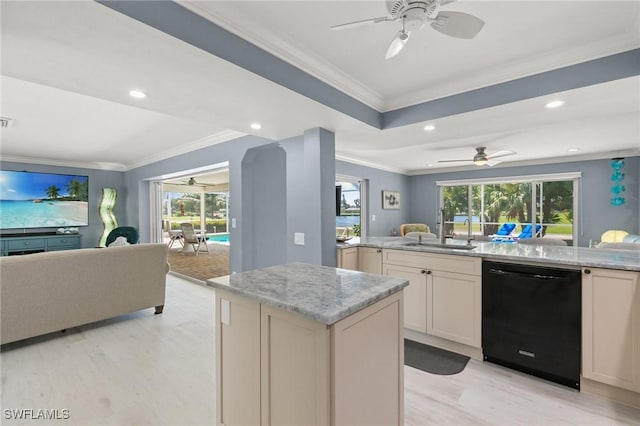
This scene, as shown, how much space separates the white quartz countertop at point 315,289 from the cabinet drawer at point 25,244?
6.35 metres

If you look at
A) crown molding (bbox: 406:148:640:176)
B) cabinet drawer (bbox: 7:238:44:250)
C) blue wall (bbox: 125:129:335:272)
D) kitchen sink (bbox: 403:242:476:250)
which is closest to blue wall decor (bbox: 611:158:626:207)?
crown molding (bbox: 406:148:640:176)

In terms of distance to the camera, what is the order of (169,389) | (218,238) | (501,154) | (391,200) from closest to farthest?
(169,389) < (501,154) < (391,200) < (218,238)

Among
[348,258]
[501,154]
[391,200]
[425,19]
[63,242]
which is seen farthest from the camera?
[391,200]

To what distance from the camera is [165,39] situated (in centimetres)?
Result: 139

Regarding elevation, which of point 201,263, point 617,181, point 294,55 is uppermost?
point 294,55

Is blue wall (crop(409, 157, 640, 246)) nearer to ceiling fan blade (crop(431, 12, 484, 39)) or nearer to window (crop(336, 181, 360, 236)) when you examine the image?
window (crop(336, 181, 360, 236))

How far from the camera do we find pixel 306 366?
3.64 ft

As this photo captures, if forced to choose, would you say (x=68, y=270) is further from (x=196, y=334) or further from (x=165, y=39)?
(x=165, y=39)

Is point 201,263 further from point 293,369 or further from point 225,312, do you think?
point 293,369

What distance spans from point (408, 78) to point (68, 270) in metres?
3.66

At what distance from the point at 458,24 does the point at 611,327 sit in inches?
86.2

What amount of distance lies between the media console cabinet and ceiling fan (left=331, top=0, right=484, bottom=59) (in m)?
7.09

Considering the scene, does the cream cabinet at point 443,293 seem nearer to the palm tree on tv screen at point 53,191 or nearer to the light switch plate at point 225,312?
the light switch plate at point 225,312

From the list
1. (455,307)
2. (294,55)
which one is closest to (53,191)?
(294,55)
